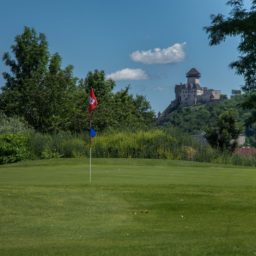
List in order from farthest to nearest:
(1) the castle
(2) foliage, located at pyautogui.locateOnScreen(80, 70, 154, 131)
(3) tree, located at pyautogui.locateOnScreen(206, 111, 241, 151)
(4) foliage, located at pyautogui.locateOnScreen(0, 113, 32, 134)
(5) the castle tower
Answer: (5) the castle tower → (1) the castle → (3) tree, located at pyautogui.locateOnScreen(206, 111, 241, 151) → (2) foliage, located at pyautogui.locateOnScreen(80, 70, 154, 131) → (4) foliage, located at pyautogui.locateOnScreen(0, 113, 32, 134)

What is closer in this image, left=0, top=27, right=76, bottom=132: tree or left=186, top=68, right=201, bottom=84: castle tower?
left=0, top=27, right=76, bottom=132: tree

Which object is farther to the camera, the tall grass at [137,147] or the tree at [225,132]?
the tree at [225,132]

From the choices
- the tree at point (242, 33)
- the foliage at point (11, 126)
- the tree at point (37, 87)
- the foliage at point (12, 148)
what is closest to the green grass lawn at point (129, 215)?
the tree at point (242, 33)

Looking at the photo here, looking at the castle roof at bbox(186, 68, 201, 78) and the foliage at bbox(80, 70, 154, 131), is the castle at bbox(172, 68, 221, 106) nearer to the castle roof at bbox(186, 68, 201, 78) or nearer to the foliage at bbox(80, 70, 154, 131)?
the castle roof at bbox(186, 68, 201, 78)

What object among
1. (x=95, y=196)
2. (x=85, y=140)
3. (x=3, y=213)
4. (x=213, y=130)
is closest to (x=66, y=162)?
(x=85, y=140)

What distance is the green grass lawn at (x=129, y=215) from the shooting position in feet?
28.7

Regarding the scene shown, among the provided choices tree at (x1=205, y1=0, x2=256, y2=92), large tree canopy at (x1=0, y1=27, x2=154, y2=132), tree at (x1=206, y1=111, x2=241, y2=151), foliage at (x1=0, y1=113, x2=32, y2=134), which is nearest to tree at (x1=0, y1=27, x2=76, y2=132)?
large tree canopy at (x1=0, y1=27, x2=154, y2=132)

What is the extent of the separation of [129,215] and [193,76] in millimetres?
99483

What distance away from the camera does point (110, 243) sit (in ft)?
29.8

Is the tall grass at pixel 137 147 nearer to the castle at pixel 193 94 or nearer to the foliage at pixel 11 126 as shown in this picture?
the foliage at pixel 11 126

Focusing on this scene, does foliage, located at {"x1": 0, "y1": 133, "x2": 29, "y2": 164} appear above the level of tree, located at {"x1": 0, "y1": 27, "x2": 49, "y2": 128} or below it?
below

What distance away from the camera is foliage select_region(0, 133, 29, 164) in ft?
110

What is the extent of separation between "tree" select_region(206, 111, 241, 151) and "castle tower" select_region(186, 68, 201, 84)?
55.2 m

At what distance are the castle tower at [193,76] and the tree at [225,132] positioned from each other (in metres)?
55.2
